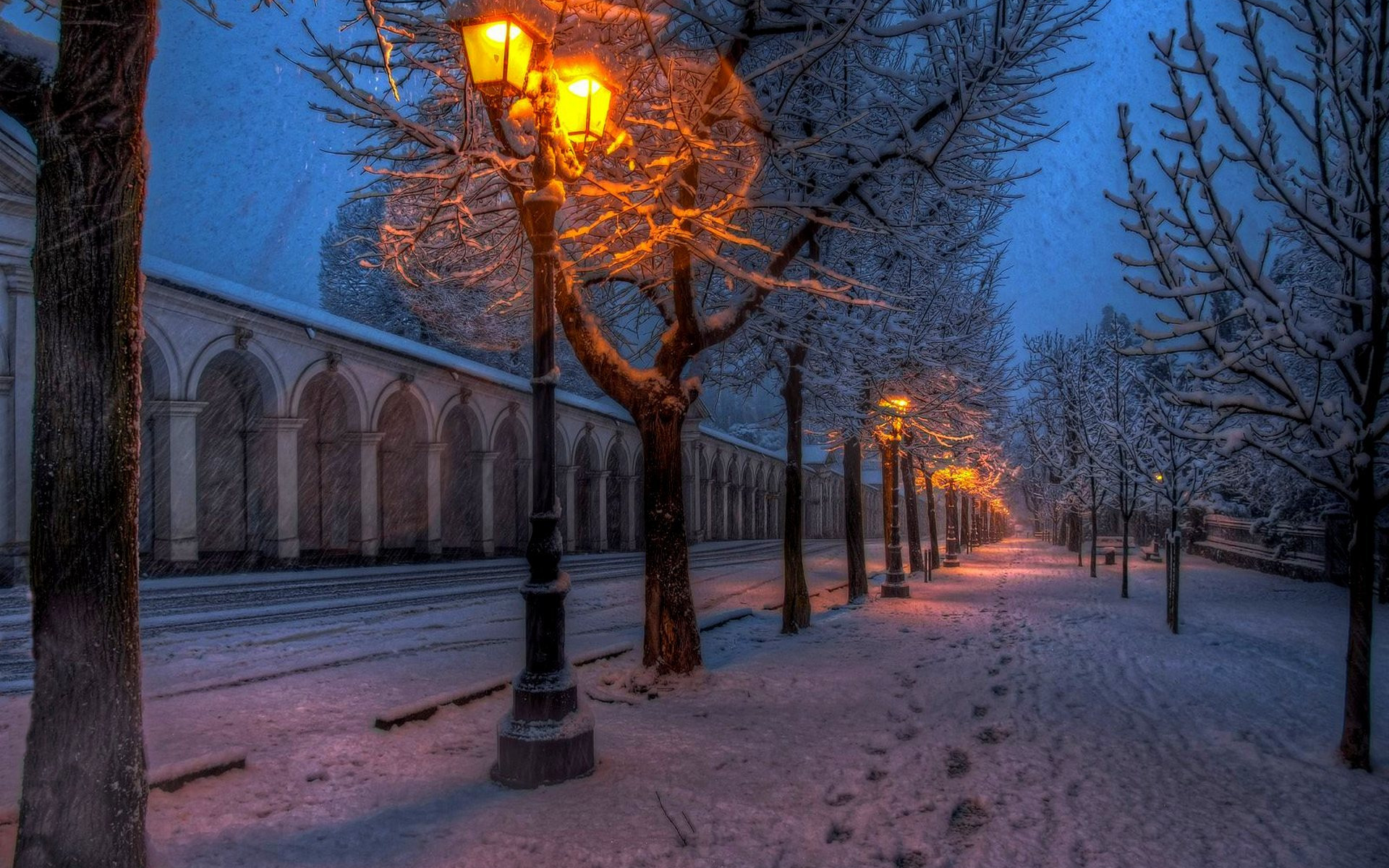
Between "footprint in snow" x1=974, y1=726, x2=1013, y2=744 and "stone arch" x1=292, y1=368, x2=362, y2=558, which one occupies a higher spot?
"stone arch" x1=292, y1=368, x2=362, y2=558

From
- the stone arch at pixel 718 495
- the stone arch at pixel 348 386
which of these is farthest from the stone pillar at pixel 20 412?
the stone arch at pixel 718 495

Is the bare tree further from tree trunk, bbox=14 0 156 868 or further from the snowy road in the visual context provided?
the snowy road

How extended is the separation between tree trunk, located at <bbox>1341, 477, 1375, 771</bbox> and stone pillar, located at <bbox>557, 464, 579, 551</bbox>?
92.6 feet

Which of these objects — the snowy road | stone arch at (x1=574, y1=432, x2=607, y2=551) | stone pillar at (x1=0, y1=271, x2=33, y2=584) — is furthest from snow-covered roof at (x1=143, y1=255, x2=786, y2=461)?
the snowy road

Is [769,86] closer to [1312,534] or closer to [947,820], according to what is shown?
[947,820]

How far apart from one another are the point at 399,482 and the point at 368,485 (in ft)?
14.2

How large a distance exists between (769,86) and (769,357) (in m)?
4.72

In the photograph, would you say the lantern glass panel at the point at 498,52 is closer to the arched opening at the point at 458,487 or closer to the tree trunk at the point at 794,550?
the tree trunk at the point at 794,550

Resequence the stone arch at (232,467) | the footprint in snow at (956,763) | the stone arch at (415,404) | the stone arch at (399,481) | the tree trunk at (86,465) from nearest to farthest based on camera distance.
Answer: the tree trunk at (86,465)
the footprint in snow at (956,763)
the stone arch at (232,467)
the stone arch at (415,404)
the stone arch at (399,481)

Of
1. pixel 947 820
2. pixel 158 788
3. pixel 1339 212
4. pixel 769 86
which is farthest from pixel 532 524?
pixel 769 86

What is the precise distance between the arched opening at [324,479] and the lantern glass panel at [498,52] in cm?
2114

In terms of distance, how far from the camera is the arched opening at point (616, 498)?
3919 centimetres

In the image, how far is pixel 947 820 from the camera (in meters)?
4.77

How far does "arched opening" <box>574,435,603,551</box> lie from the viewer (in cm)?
3572
